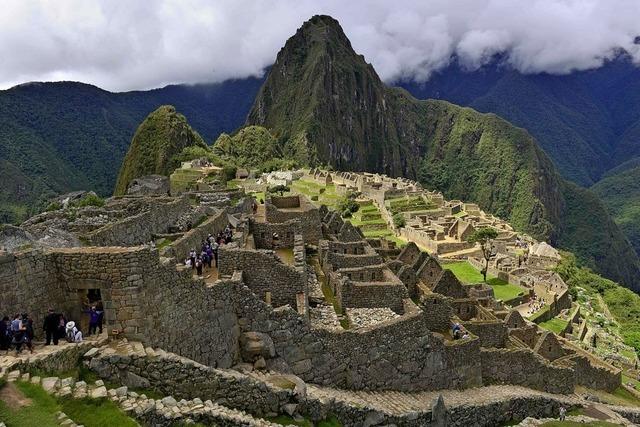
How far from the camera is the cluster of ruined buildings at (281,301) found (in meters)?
10.9

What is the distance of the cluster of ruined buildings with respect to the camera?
10.9 m

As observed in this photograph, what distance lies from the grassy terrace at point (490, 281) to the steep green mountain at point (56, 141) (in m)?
68.6

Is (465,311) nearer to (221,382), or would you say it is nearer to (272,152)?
(221,382)

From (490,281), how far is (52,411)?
53927mm

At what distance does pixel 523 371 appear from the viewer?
22.0 m

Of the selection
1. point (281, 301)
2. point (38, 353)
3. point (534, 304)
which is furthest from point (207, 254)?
point (534, 304)

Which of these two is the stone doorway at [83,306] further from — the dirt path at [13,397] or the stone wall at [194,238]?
the stone wall at [194,238]

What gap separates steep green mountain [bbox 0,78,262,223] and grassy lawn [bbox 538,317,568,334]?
78.8 metres

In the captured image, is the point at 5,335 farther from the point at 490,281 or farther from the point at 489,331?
the point at 490,281

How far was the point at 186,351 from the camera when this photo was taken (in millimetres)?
12203

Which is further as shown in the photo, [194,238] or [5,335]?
[194,238]

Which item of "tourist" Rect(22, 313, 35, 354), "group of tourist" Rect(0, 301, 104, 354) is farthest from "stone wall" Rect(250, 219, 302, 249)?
"tourist" Rect(22, 313, 35, 354)

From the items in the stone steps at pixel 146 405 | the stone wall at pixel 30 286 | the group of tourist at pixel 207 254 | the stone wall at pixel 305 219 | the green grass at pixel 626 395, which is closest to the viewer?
the stone steps at pixel 146 405

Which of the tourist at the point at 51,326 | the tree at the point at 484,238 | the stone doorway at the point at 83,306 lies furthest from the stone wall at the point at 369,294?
the tree at the point at 484,238
